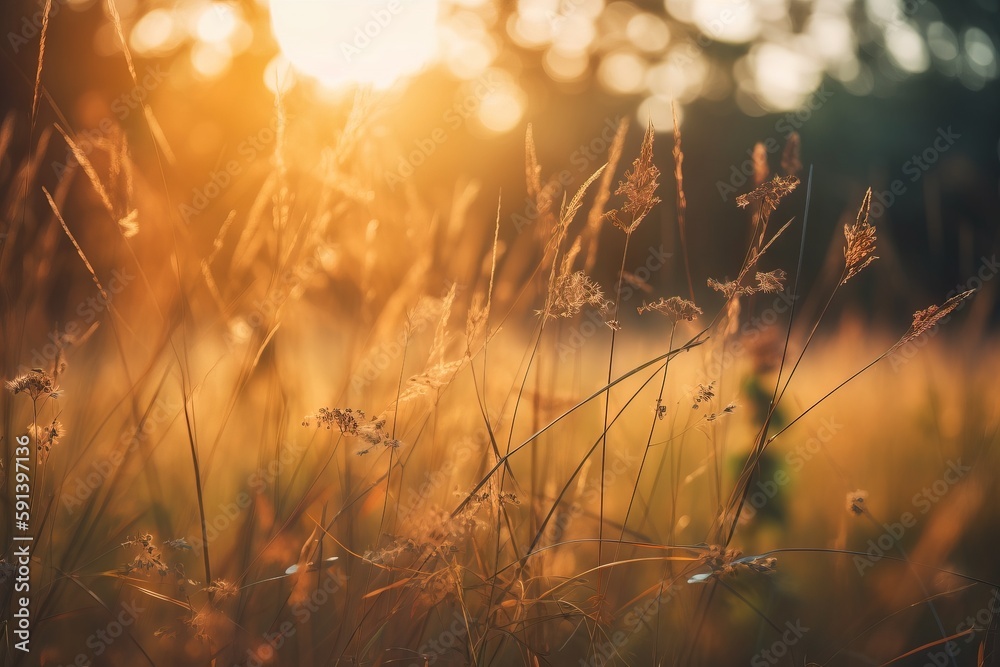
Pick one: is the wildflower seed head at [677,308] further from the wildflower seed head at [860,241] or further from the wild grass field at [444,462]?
the wildflower seed head at [860,241]

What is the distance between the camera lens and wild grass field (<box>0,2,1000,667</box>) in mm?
1062

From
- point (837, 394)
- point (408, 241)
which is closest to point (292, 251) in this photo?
point (408, 241)

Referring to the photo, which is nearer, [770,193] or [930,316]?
[930,316]

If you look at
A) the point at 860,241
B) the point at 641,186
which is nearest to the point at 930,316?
the point at 860,241

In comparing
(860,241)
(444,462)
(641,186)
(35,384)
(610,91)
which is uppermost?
(610,91)

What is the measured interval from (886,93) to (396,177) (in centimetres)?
973

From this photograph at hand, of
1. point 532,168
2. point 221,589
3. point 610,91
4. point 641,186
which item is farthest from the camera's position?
point 610,91

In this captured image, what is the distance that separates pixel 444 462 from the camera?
4.57 ft

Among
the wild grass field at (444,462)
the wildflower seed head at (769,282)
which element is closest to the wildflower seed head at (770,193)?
the wild grass field at (444,462)

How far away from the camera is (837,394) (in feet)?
6.93

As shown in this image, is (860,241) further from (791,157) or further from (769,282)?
(791,157)

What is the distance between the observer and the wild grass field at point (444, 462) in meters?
1.06

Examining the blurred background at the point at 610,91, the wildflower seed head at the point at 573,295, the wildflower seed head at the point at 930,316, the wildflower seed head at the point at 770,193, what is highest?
the blurred background at the point at 610,91

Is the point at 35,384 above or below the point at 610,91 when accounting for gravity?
below
